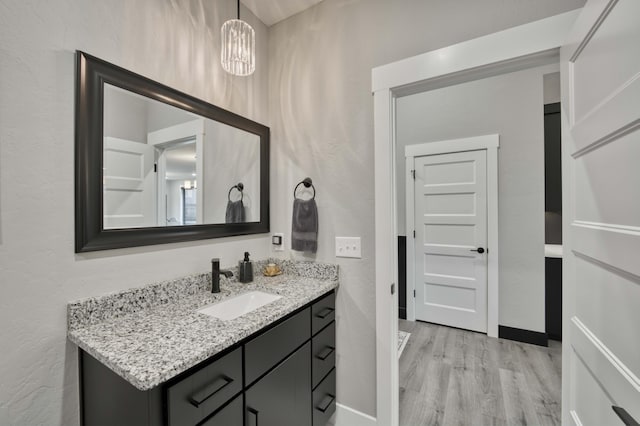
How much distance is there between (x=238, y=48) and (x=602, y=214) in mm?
1596

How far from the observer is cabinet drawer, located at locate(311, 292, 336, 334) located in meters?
1.46

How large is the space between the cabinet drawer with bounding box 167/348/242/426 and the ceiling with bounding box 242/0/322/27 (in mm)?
2044

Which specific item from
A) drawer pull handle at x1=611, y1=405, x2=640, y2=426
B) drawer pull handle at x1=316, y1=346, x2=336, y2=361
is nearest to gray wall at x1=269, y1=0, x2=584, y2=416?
drawer pull handle at x1=316, y1=346, x2=336, y2=361

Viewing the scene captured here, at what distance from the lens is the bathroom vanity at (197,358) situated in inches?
30.9

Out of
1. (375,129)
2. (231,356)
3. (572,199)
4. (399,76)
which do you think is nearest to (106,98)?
(231,356)

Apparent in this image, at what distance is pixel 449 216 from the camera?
306cm

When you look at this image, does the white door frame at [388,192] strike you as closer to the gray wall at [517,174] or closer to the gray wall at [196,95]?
the gray wall at [196,95]

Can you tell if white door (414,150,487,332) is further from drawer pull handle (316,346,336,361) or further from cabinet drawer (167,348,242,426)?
cabinet drawer (167,348,242,426)

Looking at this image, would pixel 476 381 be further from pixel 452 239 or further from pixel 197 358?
pixel 197 358

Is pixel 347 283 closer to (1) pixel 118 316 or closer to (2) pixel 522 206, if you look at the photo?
(1) pixel 118 316

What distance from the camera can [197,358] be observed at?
0.81 metres

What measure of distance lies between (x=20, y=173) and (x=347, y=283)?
153cm

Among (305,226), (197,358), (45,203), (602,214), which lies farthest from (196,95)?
(602,214)

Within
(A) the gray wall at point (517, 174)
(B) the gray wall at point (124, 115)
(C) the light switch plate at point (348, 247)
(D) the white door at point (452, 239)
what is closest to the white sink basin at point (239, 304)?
(C) the light switch plate at point (348, 247)
